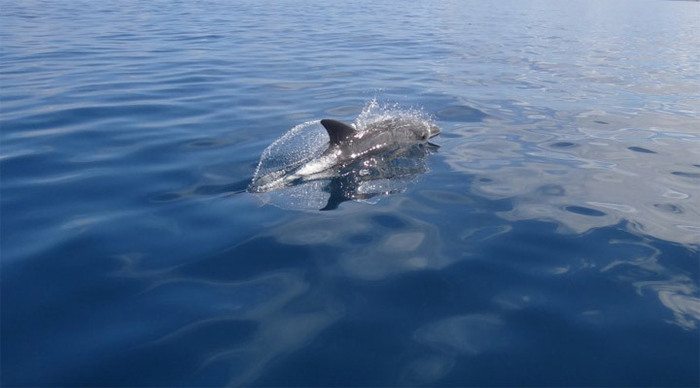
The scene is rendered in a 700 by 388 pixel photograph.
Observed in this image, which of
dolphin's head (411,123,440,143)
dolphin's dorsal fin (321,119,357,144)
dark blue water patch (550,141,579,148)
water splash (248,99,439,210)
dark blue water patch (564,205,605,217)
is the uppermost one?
dolphin's dorsal fin (321,119,357,144)

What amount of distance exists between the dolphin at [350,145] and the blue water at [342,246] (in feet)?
1.50

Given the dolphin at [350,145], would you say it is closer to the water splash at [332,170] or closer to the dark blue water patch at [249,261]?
the water splash at [332,170]

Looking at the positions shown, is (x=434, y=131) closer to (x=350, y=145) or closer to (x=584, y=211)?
(x=350, y=145)

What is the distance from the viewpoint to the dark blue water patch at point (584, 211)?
8.36 metres

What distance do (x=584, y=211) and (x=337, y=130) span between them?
164 inches

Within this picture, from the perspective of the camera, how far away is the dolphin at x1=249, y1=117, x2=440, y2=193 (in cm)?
940

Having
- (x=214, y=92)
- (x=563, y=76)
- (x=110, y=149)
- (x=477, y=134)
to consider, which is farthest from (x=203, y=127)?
(x=563, y=76)

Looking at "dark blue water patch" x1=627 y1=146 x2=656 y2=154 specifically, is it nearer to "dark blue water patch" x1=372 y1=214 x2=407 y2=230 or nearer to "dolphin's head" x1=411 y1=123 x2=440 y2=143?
"dolphin's head" x1=411 y1=123 x2=440 y2=143

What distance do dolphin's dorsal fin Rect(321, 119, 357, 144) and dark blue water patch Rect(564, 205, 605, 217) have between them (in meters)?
3.77

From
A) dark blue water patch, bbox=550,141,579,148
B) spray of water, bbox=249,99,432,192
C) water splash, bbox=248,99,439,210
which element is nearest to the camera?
water splash, bbox=248,99,439,210

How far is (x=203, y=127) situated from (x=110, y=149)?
85.2 inches

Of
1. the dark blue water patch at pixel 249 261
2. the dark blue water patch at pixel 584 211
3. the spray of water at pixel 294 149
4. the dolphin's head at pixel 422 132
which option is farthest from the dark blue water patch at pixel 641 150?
the dark blue water patch at pixel 249 261

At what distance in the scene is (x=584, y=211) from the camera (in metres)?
8.46

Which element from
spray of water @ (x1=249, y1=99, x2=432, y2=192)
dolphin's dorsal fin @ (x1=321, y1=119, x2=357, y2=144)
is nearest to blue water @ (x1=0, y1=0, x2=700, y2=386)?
spray of water @ (x1=249, y1=99, x2=432, y2=192)
